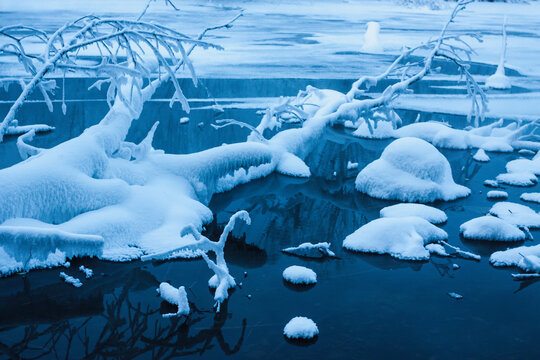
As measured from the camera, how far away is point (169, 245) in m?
6.08

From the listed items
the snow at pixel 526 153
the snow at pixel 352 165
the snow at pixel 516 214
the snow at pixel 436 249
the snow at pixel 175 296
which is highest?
the snow at pixel 175 296

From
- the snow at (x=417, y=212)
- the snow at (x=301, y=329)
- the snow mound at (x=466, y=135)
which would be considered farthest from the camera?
the snow mound at (x=466, y=135)

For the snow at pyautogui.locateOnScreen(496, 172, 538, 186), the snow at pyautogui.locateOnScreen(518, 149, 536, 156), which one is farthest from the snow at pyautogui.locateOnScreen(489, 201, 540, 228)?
the snow at pyautogui.locateOnScreen(518, 149, 536, 156)

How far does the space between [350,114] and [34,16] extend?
2462 centimetres

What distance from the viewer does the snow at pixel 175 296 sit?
4.91 meters

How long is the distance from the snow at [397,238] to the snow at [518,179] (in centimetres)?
289

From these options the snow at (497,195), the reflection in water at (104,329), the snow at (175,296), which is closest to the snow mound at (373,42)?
the snow at (497,195)

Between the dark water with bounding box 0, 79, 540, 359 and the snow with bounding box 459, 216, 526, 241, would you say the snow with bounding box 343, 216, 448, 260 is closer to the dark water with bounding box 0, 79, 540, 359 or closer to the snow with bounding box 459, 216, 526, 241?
the dark water with bounding box 0, 79, 540, 359

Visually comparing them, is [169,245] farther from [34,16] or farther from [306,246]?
[34,16]

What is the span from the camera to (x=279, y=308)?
5164 millimetres

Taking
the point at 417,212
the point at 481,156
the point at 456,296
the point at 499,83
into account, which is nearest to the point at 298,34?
the point at 499,83

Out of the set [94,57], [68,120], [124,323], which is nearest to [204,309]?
[124,323]

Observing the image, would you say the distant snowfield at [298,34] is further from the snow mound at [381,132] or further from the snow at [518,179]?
the snow at [518,179]

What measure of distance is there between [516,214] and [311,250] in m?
2.82
